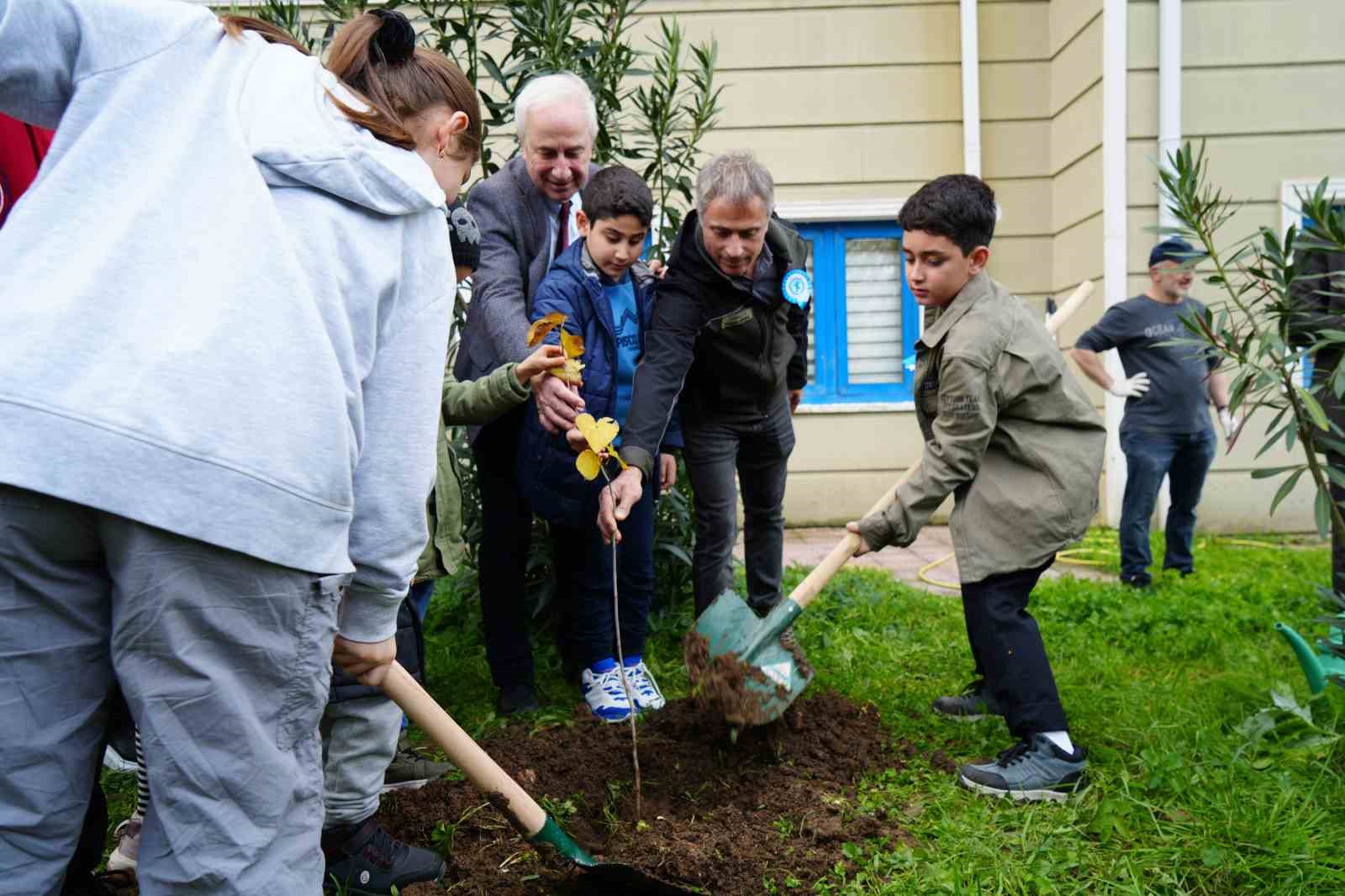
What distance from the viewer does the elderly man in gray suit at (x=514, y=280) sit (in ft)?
10.0

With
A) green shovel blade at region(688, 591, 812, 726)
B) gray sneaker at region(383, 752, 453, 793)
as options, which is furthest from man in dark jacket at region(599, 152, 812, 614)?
gray sneaker at region(383, 752, 453, 793)

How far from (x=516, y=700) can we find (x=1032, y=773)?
1567 millimetres

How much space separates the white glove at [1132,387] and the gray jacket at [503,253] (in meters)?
3.29

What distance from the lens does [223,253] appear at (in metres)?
1.39

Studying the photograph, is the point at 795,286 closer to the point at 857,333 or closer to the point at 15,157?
the point at 15,157

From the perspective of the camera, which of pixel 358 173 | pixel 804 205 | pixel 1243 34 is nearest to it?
pixel 358 173

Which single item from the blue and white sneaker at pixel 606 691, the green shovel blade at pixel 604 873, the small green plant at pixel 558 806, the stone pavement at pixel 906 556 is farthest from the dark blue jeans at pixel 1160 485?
the green shovel blade at pixel 604 873

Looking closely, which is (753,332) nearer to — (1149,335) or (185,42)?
Result: (185,42)

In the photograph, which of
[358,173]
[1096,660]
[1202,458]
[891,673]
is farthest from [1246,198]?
[358,173]

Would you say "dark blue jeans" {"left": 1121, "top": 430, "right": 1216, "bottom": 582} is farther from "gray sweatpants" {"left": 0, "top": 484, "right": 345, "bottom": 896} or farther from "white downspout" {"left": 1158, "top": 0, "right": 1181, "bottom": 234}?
"gray sweatpants" {"left": 0, "top": 484, "right": 345, "bottom": 896}

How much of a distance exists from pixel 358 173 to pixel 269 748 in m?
0.85

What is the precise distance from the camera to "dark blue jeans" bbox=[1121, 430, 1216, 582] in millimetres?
5148

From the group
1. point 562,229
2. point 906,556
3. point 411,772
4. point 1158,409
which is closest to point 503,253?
point 562,229

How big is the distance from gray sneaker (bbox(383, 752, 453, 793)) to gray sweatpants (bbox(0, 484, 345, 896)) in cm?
131
